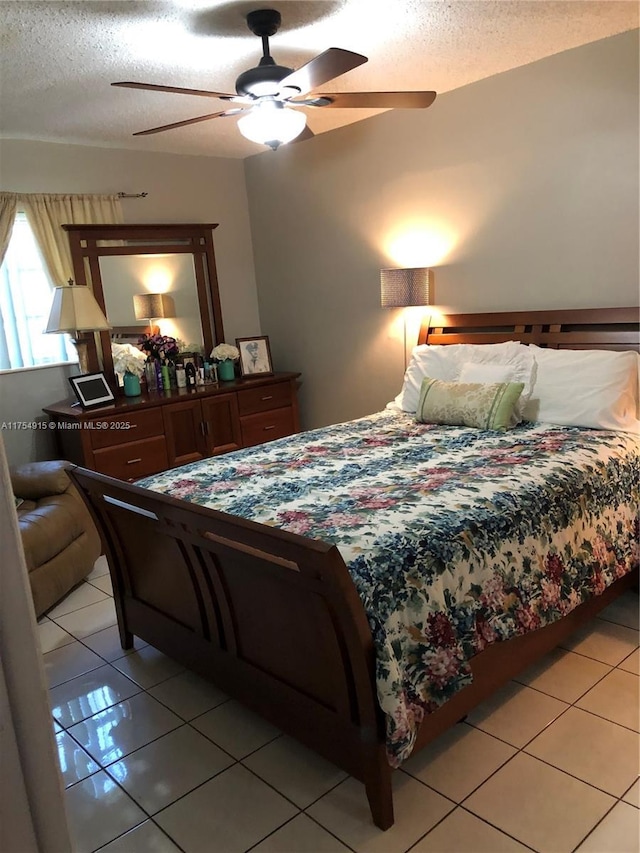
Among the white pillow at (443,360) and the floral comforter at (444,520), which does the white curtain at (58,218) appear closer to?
the floral comforter at (444,520)

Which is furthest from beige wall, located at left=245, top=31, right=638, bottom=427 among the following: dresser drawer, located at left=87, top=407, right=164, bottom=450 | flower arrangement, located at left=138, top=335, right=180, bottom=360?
dresser drawer, located at left=87, top=407, right=164, bottom=450

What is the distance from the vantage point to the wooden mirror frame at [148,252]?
13.9 feet

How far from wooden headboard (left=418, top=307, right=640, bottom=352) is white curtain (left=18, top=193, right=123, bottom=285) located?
7.59 feet

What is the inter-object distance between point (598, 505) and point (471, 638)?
3.07 ft

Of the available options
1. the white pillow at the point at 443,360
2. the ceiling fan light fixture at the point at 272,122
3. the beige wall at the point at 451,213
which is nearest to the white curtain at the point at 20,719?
the ceiling fan light fixture at the point at 272,122

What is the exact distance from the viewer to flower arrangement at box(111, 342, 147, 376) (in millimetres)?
4352

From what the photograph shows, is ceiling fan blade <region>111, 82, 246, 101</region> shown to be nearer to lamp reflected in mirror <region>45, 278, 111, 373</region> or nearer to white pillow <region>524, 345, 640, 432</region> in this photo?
lamp reflected in mirror <region>45, 278, 111, 373</region>

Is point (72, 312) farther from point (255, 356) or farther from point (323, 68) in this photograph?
point (323, 68)

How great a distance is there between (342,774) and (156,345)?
10.7 feet

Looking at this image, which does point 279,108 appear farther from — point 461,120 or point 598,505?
point 598,505

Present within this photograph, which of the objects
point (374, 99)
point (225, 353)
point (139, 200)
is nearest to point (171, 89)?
point (374, 99)

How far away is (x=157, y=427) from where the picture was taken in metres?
4.18

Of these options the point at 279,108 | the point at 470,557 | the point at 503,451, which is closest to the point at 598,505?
the point at 503,451

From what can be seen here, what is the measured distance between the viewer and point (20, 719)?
0.87 metres
